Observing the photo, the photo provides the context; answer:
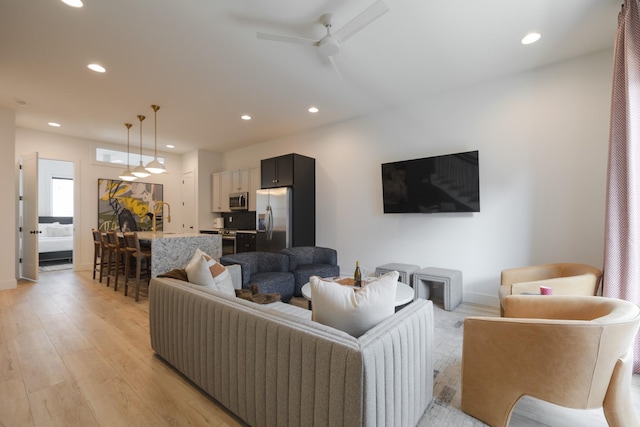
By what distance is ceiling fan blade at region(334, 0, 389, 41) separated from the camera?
1.95m

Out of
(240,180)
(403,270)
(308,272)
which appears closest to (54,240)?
(240,180)

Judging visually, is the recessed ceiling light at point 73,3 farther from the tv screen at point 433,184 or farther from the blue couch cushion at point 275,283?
the tv screen at point 433,184

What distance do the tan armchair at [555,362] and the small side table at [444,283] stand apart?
1.77m

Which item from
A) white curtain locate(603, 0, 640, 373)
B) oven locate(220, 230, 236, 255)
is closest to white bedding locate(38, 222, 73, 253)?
oven locate(220, 230, 236, 255)

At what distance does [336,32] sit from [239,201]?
4.95 m

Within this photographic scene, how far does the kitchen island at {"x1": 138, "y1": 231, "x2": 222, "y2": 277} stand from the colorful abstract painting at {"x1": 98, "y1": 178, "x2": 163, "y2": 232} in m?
2.86

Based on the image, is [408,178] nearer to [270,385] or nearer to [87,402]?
[270,385]

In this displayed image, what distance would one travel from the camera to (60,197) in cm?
759

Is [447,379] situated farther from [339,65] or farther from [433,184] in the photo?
[339,65]

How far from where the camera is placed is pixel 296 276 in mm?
3873

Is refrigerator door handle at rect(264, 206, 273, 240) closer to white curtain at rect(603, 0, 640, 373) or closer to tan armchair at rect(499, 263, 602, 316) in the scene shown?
tan armchair at rect(499, 263, 602, 316)

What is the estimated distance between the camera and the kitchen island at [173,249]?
385cm

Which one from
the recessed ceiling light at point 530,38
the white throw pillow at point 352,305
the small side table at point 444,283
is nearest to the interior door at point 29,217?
the white throw pillow at point 352,305

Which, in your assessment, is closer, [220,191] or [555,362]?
[555,362]
